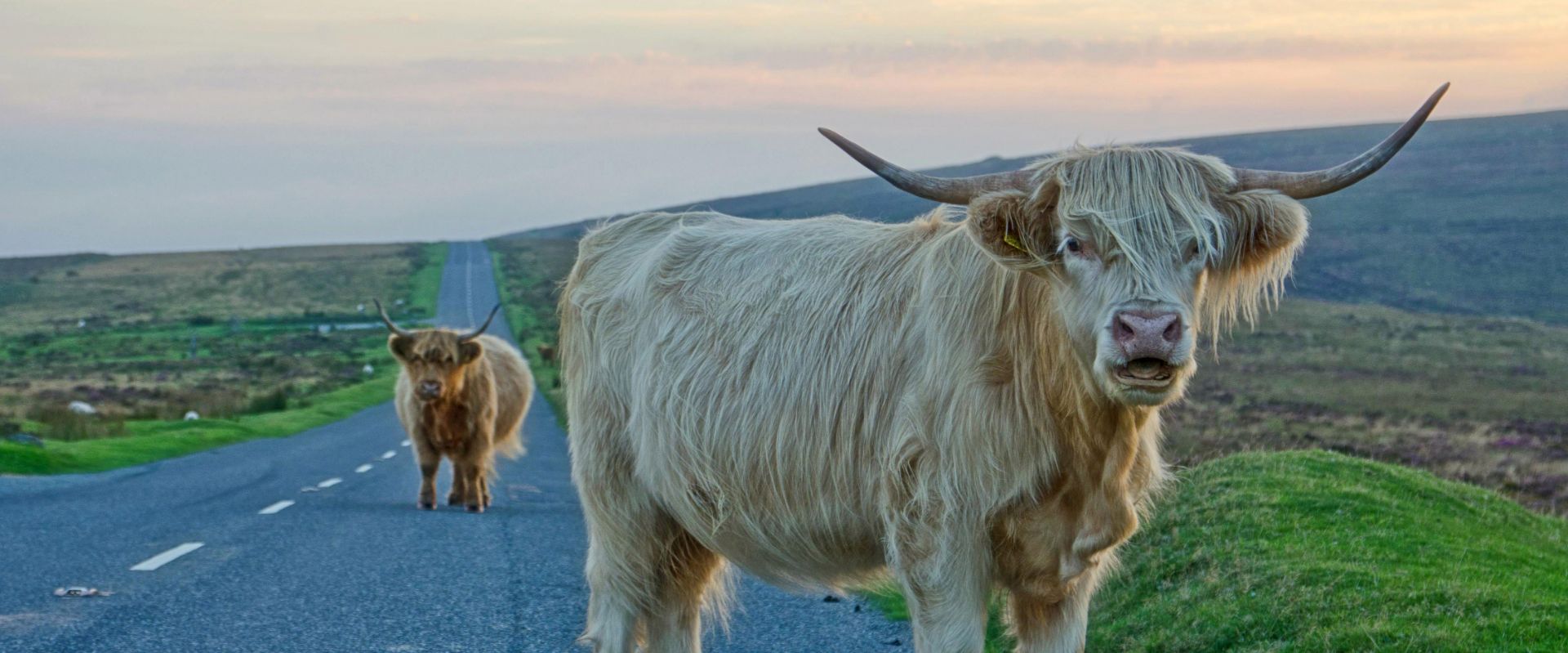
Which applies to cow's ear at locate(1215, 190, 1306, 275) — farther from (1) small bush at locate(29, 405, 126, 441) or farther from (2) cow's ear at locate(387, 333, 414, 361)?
(1) small bush at locate(29, 405, 126, 441)

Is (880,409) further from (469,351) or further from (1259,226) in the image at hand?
(469,351)

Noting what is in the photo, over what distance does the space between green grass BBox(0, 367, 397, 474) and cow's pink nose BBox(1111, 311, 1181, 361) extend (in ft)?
48.7

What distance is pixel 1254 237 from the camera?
153 inches

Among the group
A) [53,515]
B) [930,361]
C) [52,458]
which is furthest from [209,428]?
[930,361]

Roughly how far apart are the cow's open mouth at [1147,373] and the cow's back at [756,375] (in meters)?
0.81

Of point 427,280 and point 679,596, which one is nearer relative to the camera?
point 679,596

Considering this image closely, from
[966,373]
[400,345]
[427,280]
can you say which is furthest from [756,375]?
[427,280]

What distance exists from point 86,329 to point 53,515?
229 ft

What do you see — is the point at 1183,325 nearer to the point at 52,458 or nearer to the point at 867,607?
the point at 867,607

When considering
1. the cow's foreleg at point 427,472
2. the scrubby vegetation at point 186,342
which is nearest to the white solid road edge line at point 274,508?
the cow's foreleg at point 427,472

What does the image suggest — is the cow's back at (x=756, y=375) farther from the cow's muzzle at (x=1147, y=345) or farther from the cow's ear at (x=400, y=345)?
the cow's ear at (x=400, y=345)

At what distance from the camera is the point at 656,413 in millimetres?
4992

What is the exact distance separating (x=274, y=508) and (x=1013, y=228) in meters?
9.72

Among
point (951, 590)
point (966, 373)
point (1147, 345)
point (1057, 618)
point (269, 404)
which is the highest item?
point (1147, 345)
